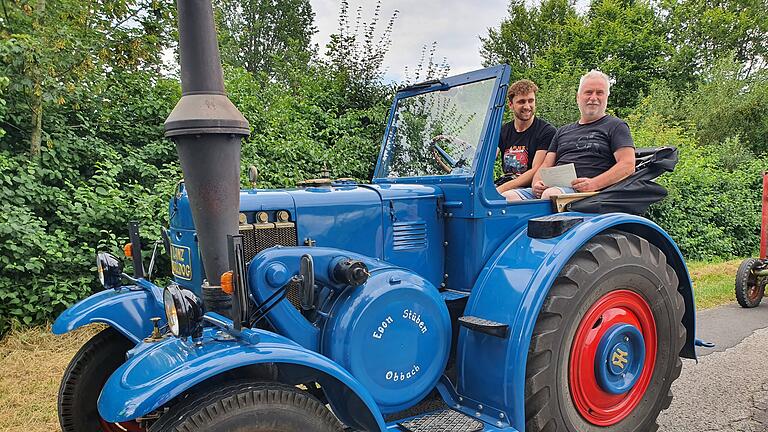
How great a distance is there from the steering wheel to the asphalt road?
2.21 meters

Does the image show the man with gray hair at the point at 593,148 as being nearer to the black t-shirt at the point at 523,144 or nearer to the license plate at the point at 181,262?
the black t-shirt at the point at 523,144

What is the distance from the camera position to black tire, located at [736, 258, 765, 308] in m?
7.02

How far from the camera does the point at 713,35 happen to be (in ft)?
74.6

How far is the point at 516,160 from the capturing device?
446 cm

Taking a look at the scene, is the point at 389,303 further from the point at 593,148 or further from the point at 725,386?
the point at 725,386

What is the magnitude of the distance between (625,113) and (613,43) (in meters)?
3.99

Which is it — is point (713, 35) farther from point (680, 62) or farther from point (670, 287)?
point (670, 287)

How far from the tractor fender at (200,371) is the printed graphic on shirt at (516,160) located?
257 centimetres

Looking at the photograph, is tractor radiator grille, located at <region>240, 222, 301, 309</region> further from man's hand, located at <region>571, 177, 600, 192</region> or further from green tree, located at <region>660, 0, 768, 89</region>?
green tree, located at <region>660, 0, 768, 89</region>

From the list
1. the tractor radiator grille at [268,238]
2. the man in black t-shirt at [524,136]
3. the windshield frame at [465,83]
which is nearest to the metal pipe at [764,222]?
the man in black t-shirt at [524,136]

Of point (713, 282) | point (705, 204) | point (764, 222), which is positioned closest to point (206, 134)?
point (764, 222)

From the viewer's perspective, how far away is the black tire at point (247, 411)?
2049 millimetres

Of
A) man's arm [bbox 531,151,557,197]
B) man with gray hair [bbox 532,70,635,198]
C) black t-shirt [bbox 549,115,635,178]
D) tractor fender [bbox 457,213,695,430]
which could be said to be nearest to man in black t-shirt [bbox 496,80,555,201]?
man's arm [bbox 531,151,557,197]

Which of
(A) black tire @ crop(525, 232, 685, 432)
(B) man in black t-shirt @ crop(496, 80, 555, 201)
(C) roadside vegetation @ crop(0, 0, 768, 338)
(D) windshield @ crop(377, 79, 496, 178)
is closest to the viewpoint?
(A) black tire @ crop(525, 232, 685, 432)
